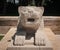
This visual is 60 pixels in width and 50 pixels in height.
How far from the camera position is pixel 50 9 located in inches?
542

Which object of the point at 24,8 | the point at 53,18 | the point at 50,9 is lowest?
the point at 50,9

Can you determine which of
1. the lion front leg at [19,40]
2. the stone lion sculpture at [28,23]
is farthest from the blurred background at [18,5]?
the lion front leg at [19,40]

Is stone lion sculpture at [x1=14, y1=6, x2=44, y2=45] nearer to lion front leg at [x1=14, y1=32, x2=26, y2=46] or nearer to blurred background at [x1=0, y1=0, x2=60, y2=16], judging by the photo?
lion front leg at [x1=14, y1=32, x2=26, y2=46]

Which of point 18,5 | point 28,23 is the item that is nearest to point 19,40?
point 28,23

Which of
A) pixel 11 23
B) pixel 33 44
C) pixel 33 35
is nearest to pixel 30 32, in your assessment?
pixel 33 35

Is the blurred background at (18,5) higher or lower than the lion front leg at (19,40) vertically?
lower

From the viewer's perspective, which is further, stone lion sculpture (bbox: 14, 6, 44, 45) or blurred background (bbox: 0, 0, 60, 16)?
blurred background (bbox: 0, 0, 60, 16)

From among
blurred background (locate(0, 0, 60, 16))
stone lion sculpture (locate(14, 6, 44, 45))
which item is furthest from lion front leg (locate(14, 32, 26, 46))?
blurred background (locate(0, 0, 60, 16))

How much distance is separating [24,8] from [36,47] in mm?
871

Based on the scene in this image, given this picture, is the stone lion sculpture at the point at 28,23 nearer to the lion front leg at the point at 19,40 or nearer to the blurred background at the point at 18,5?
the lion front leg at the point at 19,40

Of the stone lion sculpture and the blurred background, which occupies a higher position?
the stone lion sculpture

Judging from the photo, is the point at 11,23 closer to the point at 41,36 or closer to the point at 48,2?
the point at 41,36

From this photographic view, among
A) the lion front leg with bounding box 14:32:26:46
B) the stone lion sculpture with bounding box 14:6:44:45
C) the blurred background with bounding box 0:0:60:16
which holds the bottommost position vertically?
the blurred background with bounding box 0:0:60:16

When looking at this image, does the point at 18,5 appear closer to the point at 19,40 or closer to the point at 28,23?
the point at 28,23
